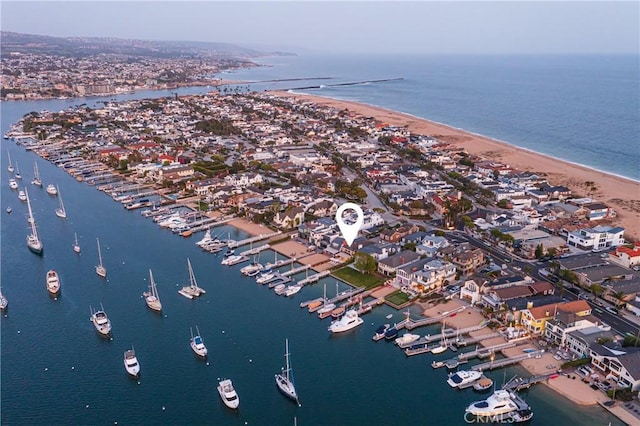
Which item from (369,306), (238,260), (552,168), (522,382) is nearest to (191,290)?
(238,260)

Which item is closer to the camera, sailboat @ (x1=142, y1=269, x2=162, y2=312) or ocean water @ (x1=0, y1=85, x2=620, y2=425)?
ocean water @ (x1=0, y1=85, x2=620, y2=425)

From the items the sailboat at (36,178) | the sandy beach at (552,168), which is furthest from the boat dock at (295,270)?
the sailboat at (36,178)

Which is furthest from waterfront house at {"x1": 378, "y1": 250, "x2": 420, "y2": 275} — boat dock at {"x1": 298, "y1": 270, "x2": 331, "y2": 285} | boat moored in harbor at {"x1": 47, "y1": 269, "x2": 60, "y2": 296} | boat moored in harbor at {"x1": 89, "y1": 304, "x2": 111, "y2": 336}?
boat moored in harbor at {"x1": 47, "y1": 269, "x2": 60, "y2": 296}

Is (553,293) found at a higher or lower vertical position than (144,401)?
higher

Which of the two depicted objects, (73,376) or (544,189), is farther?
(544,189)

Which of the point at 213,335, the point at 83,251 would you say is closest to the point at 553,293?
the point at 213,335

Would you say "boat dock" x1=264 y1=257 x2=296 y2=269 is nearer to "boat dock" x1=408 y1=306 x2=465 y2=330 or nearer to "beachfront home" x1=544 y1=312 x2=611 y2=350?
"boat dock" x1=408 y1=306 x2=465 y2=330

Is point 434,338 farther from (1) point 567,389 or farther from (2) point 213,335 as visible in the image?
(2) point 213,335
